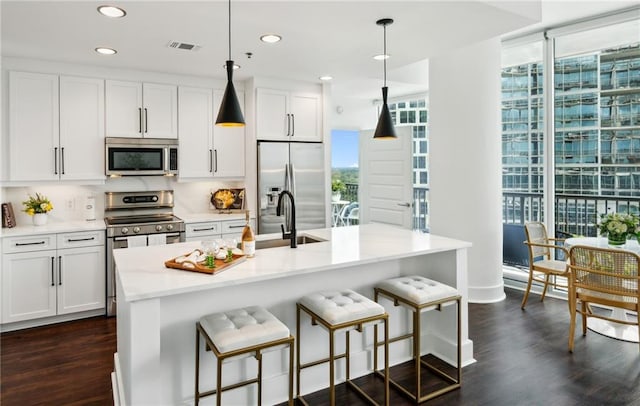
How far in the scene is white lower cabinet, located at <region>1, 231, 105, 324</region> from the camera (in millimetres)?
3720

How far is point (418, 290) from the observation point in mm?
2682

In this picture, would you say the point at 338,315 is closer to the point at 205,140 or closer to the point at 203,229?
the point at 203,229

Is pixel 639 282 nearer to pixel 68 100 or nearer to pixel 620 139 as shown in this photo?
pixel 620 139

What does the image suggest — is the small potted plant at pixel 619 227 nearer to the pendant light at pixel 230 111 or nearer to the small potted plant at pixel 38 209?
the pendant light at pixel 230 111

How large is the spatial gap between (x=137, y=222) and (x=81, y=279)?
73 cm

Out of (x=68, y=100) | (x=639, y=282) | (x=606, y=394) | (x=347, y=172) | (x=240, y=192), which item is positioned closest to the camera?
(x=606, y=394)

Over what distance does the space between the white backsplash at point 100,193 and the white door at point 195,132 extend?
0.31m

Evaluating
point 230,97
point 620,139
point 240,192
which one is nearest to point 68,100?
point 240,192

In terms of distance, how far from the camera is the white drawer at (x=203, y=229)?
4.50 m

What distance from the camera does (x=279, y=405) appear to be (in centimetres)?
259

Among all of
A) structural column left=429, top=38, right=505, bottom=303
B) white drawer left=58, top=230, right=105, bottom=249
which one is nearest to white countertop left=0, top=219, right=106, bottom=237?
white drawer left=58, top=230, right=105, bottom=249

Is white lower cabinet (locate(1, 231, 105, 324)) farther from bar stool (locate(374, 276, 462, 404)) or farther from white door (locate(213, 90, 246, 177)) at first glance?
bar stool (locate(374, 276, 462, 404))

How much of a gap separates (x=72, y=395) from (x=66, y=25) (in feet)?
8.49

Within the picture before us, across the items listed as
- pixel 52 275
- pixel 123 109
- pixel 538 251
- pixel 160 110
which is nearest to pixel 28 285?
pixel 52 275
